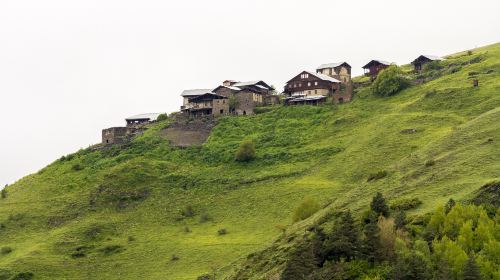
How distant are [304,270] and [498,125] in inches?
1595

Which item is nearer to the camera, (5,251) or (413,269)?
(413,269)

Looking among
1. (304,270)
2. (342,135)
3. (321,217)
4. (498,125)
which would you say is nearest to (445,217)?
(304,270)

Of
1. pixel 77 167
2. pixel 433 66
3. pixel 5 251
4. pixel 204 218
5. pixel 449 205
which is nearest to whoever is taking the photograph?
pixel 449 205

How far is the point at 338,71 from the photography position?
163 meters

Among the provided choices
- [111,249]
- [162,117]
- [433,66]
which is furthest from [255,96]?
[111,249]

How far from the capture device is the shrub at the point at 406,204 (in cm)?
6588

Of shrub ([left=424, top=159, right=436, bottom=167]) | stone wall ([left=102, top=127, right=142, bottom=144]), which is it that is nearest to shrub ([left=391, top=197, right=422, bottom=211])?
shrub ([left=424, top=159, right=436, bottom=167])

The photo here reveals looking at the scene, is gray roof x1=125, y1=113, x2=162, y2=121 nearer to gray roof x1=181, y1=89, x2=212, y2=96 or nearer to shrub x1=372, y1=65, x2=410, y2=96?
gray roof x1=181, y1=89, x2=212, y2=96

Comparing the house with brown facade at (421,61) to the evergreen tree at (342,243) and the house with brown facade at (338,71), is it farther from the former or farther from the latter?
the evergreen tree at (342,243)

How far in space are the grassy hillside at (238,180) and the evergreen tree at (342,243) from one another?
769cm

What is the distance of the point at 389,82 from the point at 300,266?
296 ft

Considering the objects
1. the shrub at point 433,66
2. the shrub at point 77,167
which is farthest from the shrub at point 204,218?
the shrub at point 433,66

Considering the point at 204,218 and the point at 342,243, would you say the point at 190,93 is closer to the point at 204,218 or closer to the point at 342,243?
the point at 204,218

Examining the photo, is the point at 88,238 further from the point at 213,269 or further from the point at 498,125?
the point at 498,125
